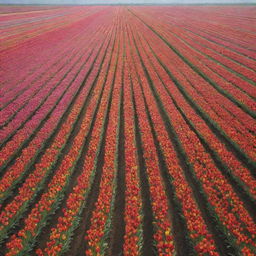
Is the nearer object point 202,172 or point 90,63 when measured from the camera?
point 202,172

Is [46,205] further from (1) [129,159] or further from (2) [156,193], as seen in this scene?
(2) [156,193]

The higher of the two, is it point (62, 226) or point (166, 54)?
point (62, 226)

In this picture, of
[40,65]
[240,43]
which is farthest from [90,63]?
[240,43]

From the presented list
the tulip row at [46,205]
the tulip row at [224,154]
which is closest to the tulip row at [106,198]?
the tulip row at [46,205]

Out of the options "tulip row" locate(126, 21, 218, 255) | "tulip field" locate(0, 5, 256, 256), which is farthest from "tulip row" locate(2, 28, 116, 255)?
"tulip row" locate(126, 21, 218, 255)

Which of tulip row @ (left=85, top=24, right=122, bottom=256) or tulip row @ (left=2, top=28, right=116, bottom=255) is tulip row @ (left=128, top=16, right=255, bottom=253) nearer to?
tulip row @ (left=85, top=24, right=122, bottom=256)

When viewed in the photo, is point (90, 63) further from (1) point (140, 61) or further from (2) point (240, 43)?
(2) point (240, 43)
